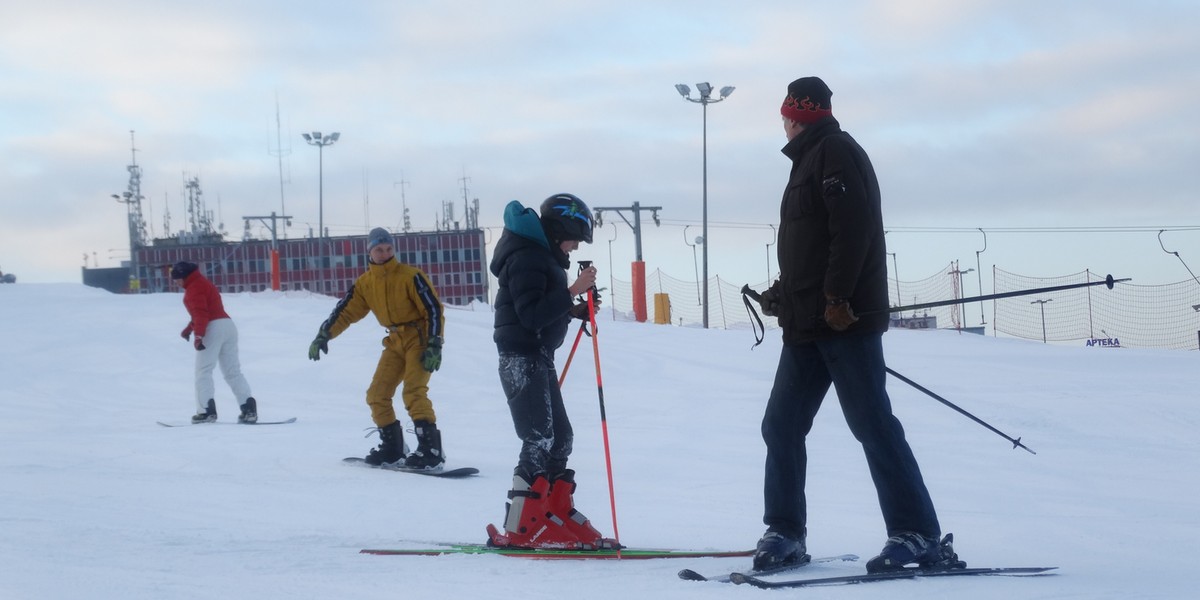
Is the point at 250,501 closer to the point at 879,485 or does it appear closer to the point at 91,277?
the point at 879,485

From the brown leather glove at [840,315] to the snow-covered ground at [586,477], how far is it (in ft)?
2.74

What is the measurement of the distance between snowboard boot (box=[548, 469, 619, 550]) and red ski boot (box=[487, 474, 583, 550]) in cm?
2

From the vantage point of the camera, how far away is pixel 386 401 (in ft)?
26.3

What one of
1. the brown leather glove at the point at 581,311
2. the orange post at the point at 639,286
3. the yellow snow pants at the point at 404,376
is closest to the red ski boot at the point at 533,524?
the brown leather glove at the point at 581,311

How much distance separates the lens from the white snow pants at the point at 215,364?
37.1 feet

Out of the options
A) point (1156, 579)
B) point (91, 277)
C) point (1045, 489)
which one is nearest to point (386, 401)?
point (1045, 489)

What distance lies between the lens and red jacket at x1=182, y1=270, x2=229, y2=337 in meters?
11.3

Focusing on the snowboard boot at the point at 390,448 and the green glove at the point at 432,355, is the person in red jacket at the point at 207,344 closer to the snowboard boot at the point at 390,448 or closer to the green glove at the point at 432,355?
the snowboard boot at the point at 390,448

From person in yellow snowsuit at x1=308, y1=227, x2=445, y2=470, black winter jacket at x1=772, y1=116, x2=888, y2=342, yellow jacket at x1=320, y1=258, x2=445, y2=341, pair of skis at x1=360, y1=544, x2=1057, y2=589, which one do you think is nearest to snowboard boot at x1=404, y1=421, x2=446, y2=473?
person in yellow snowsuit at x1=308, y1=227, x2=445, y2=470

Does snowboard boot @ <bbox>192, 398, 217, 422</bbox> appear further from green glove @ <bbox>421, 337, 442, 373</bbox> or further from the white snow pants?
green glove @ <bbox>421, 337, 442, 373</bbox>

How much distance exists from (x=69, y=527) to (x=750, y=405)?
8.12m

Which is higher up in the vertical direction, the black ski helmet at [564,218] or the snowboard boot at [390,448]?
the black ski helmet at [564,218]

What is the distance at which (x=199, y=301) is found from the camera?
11.3 metres

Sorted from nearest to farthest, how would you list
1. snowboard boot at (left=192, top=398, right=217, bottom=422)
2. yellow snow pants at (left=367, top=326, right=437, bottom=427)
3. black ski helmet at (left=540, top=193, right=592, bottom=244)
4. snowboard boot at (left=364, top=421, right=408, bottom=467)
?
black ski helmet at (left=540, top=193, right=592, bottom=244) → yellow snow pants at (left=367, top=326, right=437, bottom=427) → snowboard boot at (left=364, top=421, right=408, bottom=467) → snowboard boot at (left=192, top=398, right=217, bottom=422)
